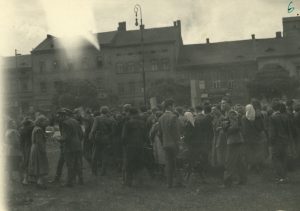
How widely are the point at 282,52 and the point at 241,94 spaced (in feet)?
32.7

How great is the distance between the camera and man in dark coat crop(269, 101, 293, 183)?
515 inches

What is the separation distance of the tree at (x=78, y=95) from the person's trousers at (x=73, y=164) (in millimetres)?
49876

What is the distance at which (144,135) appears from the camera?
14.1 m

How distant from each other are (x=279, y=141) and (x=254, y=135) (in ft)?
4.77

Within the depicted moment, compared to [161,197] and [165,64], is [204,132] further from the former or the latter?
[165,64]

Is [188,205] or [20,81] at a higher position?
[20,81]

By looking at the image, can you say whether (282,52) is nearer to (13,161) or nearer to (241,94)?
(241,94)

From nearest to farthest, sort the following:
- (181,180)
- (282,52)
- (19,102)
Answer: (181,180), (282,52), (19,102)

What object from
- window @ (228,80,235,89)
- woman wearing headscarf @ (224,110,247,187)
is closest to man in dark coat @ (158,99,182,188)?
woman wearing headscarf @ (224,110,247,187)

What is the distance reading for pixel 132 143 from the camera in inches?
543

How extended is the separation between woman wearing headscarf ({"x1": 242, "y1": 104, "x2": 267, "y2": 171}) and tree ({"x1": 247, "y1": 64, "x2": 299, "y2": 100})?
144 feet

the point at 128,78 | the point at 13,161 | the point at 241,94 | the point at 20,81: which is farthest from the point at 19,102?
the point at 13,161

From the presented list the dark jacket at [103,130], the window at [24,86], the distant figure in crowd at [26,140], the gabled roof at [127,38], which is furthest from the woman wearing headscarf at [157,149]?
the window at [24,86]

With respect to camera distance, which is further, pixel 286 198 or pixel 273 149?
pixel 273 149
